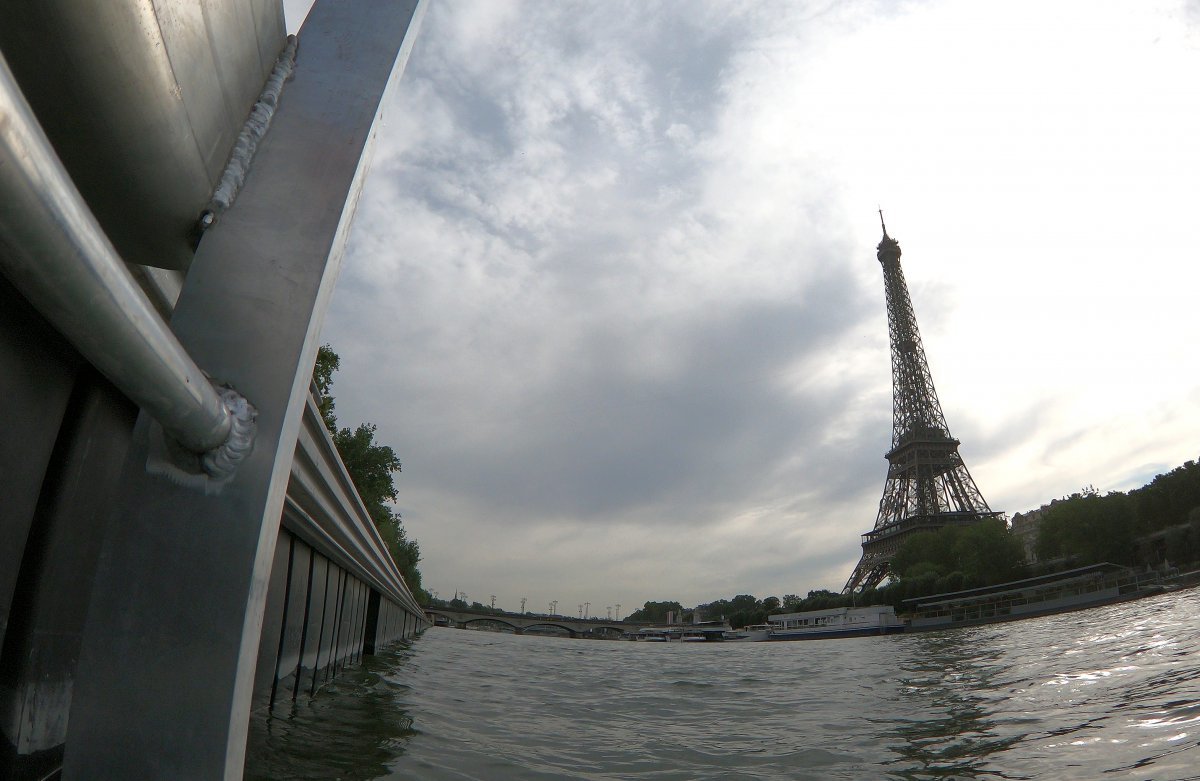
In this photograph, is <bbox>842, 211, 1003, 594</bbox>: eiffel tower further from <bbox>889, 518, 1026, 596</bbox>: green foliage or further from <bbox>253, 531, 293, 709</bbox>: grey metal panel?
<bbox>253, 531, 293, 709</bbox>: grey metal panel

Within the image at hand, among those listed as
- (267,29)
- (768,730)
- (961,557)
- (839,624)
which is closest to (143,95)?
(267,29)

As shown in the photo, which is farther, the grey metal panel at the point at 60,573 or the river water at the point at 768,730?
the river water at the point at 768,730

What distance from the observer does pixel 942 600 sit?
46344 millimetres

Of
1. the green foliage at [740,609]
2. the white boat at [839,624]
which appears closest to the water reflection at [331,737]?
the white boat at [839,624]

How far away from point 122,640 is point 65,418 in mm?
346

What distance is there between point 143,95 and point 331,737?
Result: 2.79 m

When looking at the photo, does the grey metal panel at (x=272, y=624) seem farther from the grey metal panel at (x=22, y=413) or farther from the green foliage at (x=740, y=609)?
the green foliage at (x=740, y=609)

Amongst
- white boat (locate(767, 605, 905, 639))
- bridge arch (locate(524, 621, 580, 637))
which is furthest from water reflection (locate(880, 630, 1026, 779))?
bridge arch (locate(524, 621, 580, 637))

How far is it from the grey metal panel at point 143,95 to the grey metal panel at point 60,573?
26 cm

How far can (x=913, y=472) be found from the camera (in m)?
55.3

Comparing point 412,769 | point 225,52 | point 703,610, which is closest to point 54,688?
point 225,52

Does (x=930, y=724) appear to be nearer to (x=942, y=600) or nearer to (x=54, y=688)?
(x=54, y=688)

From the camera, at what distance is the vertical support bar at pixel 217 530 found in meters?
0.76

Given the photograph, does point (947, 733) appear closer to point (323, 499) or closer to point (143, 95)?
point (323, 499)
